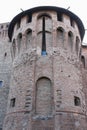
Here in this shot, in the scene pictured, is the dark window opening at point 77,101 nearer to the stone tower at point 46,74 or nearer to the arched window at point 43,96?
the stone tower at point 46,74

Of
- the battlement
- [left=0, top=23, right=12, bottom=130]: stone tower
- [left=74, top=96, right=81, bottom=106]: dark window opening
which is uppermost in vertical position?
the battlement

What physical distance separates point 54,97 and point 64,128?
77.1 inches

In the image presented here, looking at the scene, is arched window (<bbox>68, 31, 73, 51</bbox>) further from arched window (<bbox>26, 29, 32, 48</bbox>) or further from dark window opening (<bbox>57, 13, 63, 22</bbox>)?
arched window (<bbox>26, 29, 32, 48</bbox>)

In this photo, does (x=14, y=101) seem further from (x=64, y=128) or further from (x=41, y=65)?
(x=64, y=128)

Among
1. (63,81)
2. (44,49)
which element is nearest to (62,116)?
(63,81)

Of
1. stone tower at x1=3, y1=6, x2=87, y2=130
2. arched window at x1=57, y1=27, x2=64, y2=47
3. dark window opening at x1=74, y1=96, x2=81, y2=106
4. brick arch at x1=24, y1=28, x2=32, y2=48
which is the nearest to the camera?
stone tower at x1=3, y1=6, x2=87, y2=130

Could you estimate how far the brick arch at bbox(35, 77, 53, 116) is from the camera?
11656mm

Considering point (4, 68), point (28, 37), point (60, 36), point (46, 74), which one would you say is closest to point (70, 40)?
point (60, 36)

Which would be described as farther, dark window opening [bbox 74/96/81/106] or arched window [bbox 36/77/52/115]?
dark window opening [bbox 74/96/81/106]

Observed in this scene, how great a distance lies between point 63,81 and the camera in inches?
488

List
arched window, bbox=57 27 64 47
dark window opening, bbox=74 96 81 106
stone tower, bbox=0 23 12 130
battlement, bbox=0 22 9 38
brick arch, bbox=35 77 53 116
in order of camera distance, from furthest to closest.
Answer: battlement, bbox=0 22 9 38
stone tower, bbox=0 23 12 130
arched window, bbox=57 27 64 47
dark window opening, bbox=74 96 81 106
brick arch, bbox=35 77 53 116

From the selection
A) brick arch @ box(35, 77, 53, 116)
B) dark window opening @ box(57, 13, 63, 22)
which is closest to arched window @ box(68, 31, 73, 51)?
dark window opening @ box(57, 13, 63, 22)

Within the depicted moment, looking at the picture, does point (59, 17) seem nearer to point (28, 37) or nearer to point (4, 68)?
point (28, 37)

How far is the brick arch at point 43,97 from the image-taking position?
11.7 meters
